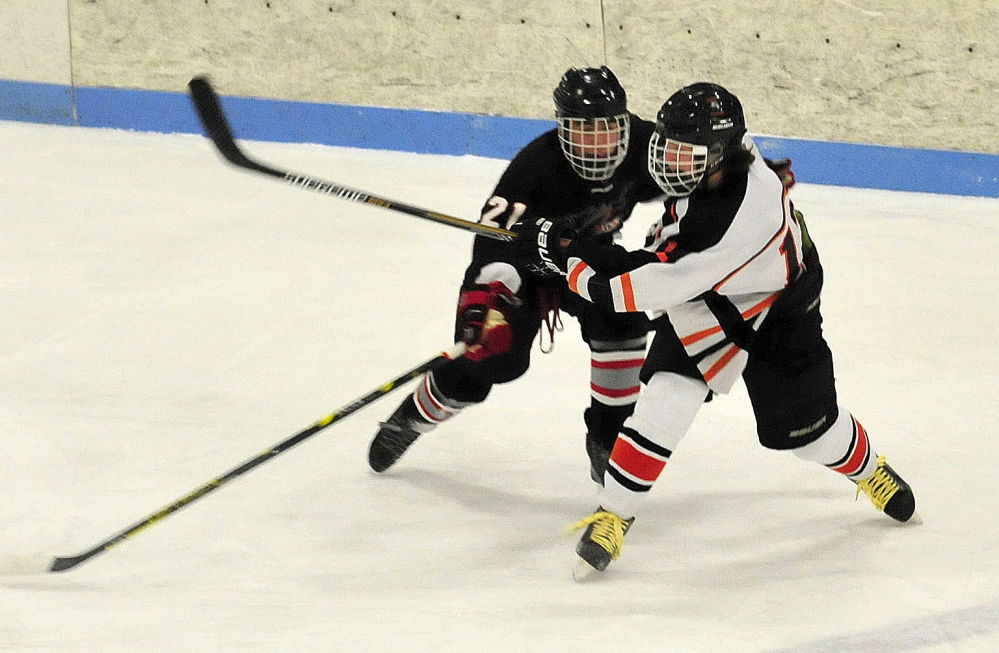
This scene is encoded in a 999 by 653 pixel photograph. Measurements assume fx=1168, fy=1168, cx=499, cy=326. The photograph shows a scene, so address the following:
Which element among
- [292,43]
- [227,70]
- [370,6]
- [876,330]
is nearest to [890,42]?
[876,330]

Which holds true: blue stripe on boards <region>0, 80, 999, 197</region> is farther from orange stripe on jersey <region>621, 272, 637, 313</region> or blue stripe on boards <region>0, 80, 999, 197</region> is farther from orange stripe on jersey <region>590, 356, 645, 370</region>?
orange stripe on jersey <region>621, 272, 637, 313</region>

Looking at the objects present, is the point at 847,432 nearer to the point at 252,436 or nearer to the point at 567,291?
the point at 567,291

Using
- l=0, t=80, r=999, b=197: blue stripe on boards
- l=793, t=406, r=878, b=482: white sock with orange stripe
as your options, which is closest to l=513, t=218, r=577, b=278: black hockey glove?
l=793, t=406, r=878, b=482: white sock with orange stripe

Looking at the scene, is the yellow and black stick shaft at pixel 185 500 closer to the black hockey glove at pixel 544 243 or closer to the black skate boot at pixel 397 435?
the black hockey glove at pixel 544 243

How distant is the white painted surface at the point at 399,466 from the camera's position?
2029 millimetres

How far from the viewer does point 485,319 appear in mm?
2350

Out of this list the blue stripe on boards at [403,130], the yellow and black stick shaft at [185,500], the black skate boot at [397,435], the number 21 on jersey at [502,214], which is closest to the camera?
the yellow and black stick shaft at [185,500]

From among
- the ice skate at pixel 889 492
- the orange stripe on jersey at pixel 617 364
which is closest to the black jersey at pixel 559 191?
the orange stripe on jersey at pixel 617 364

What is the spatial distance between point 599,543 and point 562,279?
22.6 inches

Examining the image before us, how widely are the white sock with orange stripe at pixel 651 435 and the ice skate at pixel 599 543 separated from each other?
3cm

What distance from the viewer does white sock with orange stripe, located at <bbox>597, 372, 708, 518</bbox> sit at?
216 centimetres

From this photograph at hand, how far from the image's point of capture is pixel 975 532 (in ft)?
7.83

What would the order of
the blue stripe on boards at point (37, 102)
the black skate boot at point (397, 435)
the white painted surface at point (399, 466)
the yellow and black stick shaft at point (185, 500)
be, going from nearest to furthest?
the white painted surface at point (399, 466)
the yellow and black stick shaft at point (185, 500)
the black skate boot at point (397, 435)
the blue stripe on boards at point (37, 102)

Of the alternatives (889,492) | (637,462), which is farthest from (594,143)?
(889,492)
